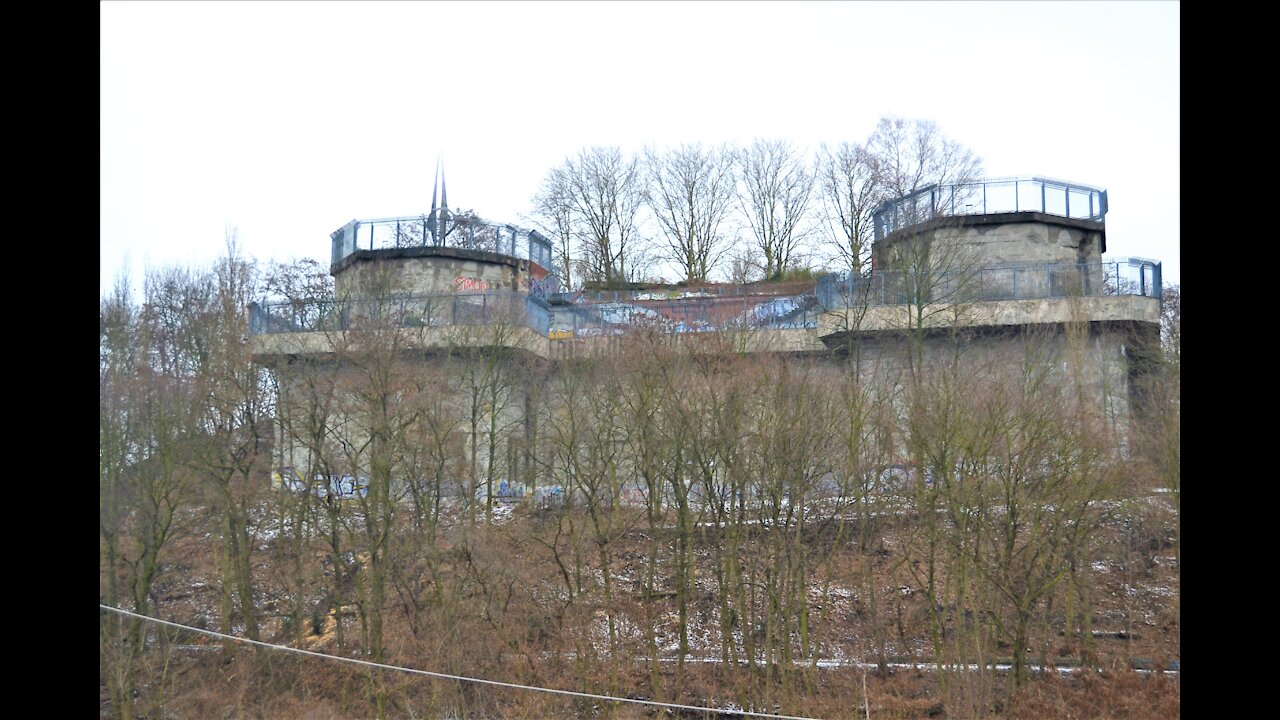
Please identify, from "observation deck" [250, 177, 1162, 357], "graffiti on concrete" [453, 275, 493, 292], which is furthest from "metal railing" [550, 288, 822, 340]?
"graffiti on concrete" [453, 275, 493, 292]

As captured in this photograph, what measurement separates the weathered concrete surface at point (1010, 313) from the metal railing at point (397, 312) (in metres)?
7.11

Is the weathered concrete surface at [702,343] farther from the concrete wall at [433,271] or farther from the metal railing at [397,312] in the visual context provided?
the concrete wall at [433,271]

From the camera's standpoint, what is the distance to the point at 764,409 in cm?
1820

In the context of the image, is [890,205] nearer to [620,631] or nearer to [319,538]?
[620,631]

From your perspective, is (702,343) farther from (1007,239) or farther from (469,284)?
(1007,239)

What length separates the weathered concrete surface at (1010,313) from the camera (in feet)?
70.9

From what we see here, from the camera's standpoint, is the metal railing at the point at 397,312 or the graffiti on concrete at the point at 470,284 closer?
the metal railing at the point at 397,312

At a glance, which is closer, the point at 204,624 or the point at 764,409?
the point at 204,624

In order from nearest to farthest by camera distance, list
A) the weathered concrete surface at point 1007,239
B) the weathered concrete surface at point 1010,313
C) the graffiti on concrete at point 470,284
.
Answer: the weathered concrete surface at point 1010,313 < the weathered concrete surface at point 1007,239 < the graffiti on concrete at point 470,284

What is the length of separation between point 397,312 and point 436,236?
534cm

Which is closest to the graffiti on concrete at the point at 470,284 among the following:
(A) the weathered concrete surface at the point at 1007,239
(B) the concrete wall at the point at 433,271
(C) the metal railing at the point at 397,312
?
(B) the concrete wall at the point at 433,271
